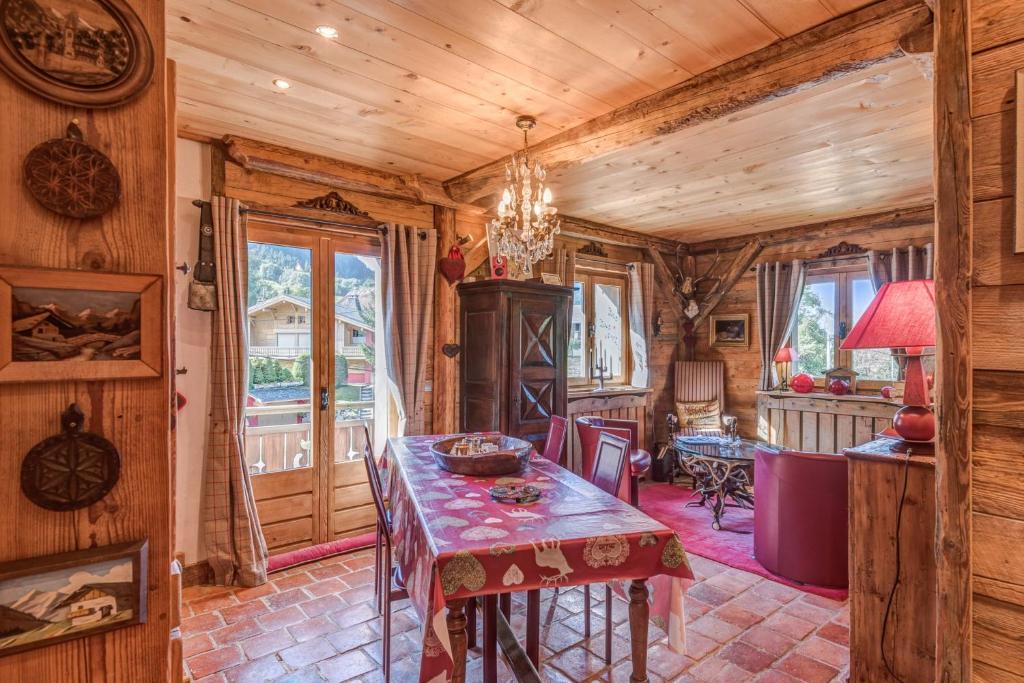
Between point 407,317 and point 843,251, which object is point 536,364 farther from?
point 843,251

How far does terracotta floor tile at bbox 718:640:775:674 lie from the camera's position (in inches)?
92.0

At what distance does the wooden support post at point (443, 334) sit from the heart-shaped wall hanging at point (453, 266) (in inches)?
1.5

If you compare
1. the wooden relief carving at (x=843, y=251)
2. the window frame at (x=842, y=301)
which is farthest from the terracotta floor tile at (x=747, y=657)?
the wooden relief carving at (x=843, y=251)

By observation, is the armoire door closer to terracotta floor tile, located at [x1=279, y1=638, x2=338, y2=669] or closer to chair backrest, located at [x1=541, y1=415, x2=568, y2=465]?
chair backrest, located at [x1=541, y1=415, x2=568, y2=465]

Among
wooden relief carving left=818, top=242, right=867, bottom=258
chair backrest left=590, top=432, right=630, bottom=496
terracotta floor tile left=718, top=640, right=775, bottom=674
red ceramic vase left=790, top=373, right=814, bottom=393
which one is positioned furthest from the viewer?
red ceramic vase left=790, top=373, right=814, bottom=393

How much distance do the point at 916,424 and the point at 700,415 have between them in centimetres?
363

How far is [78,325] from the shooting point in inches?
36.0

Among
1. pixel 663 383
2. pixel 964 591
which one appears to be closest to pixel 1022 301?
pixel 964 591

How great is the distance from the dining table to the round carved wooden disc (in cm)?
122

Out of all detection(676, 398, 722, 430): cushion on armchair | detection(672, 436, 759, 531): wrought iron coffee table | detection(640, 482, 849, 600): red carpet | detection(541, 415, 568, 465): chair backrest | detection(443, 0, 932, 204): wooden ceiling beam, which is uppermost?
detection(443, 0, 932, 204): wooden ceiling beam

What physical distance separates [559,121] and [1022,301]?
234 centimetres

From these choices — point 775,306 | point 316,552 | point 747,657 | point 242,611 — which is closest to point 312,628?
point 242,611

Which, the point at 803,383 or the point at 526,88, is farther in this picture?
the point at 803,383

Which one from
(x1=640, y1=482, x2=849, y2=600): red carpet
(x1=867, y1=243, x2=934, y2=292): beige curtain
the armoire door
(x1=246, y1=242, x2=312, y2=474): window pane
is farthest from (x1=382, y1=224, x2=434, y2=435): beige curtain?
(x1=867, y1=243, x2=934, y2=292): beige curtain
